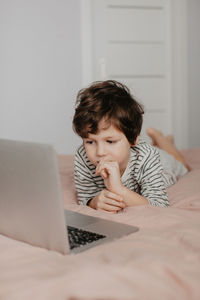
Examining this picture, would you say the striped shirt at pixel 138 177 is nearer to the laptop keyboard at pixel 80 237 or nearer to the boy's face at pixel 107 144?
the boy's face at pixel 107 144

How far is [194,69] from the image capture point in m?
3.55

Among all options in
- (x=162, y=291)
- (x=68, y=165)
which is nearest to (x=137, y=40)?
(x=68, y=165)

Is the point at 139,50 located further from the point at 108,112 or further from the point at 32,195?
the point at 32,195

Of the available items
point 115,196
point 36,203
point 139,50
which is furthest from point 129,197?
point 139,50

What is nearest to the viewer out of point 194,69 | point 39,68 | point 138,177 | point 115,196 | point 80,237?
point 80,237

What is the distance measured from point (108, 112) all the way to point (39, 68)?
1978 millimetres

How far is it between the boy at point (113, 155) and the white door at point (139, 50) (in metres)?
1.87

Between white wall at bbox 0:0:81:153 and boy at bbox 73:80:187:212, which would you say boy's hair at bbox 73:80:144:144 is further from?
white wall at bbox 0:0:81:153

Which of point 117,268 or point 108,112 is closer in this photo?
point 117,268

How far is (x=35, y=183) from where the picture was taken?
2.74 feet

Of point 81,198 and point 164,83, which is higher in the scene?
point 164,83

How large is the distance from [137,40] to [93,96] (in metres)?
2.12

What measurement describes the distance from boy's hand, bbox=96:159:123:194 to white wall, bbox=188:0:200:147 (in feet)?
7.94

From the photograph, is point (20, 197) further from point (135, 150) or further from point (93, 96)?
point (135, 150)
